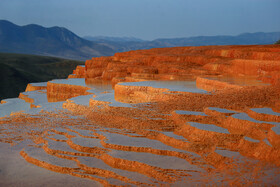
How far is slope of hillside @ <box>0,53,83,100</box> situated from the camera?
49.1m

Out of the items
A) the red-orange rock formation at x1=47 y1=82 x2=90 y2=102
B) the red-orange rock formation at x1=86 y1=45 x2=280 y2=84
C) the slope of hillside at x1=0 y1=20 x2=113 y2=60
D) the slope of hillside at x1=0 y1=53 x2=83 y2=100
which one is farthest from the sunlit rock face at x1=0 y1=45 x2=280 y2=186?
the slope of hillside at x1=0 y1=20 x2=113 y2=60

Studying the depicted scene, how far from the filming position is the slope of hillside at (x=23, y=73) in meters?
49.1

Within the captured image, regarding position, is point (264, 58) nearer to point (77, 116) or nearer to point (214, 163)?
point (77, 116)

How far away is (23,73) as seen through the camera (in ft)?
185

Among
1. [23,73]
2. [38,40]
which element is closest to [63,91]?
[23,73]

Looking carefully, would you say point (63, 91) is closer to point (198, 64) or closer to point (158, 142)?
point (198, 64)

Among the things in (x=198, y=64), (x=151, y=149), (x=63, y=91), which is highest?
(x=198, y=64)

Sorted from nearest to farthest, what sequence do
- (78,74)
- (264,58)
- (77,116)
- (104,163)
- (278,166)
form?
(278,166)
(104,163)
(77,116)
(264,58)
(78,74)

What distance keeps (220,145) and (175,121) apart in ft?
5.13

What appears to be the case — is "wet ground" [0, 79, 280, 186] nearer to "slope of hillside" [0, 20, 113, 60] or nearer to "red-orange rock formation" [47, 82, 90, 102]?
"red-orange rock formation" [47, 82, 90, 102]

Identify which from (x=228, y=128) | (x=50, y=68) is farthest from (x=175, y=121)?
(x=50, y=68)

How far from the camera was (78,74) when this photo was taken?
2789cm

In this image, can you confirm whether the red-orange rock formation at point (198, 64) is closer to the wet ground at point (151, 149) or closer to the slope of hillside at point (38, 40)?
the wet ground at point (151, 149)

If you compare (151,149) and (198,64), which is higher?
(198,64)
